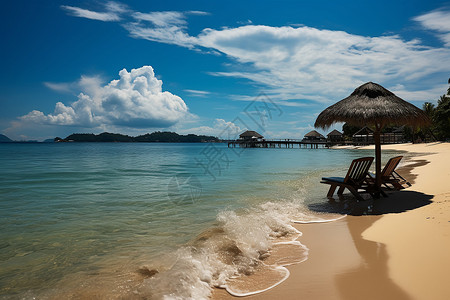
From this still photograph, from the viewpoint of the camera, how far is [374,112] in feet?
23.0

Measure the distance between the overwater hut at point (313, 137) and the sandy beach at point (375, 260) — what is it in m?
70.2

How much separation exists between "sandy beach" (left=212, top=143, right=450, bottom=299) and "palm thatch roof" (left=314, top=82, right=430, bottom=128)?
2410 millimetres

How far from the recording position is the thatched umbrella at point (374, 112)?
23.1ft

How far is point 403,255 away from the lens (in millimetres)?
3482

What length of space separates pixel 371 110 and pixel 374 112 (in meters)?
0.09

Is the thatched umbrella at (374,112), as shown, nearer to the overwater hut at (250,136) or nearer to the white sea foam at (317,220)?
the white sea foam at (317,220)

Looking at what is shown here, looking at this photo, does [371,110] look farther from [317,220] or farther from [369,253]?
[369,253]

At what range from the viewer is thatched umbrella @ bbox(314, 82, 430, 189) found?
23.1 feet

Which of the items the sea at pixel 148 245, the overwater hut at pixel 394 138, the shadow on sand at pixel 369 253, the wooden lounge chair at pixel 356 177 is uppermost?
the overwater hut at pixel 394 138

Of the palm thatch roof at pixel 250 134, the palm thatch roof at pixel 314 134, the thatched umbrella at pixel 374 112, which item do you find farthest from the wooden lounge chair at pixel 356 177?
the palm thatch roof at pixel 314 134

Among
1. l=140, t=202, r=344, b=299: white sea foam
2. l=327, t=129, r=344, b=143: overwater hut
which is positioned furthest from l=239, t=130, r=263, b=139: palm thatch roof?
l=140, t=202, r=344, b=299: white sea foam

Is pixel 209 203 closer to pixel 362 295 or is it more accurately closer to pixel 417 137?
pixel 362 295

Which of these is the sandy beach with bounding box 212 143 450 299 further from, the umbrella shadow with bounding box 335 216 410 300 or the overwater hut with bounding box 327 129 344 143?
the overwater hut with bounding box 327 129 344 143

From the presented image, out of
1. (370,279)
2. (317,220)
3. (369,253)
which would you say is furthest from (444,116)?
(370,279)
